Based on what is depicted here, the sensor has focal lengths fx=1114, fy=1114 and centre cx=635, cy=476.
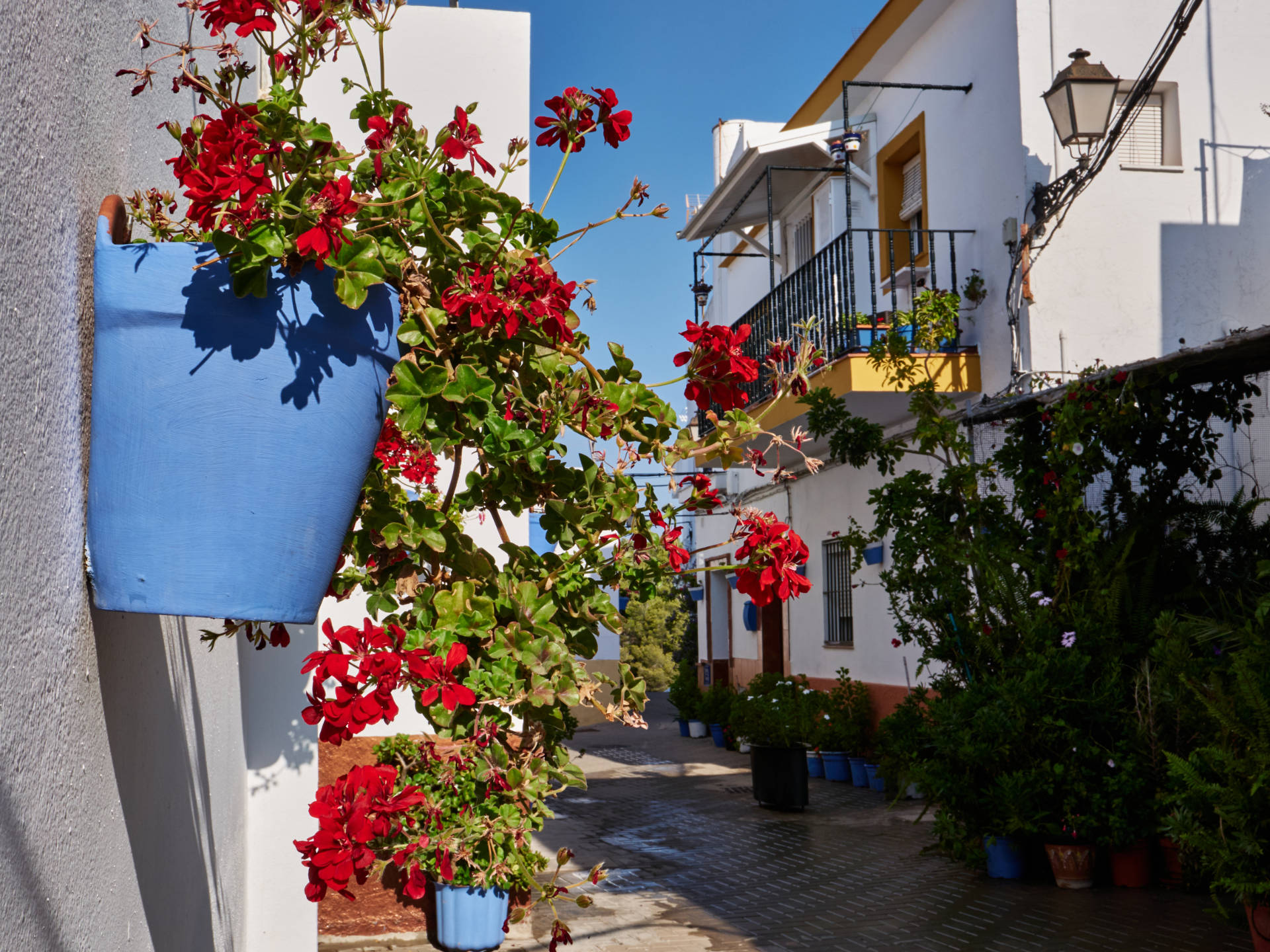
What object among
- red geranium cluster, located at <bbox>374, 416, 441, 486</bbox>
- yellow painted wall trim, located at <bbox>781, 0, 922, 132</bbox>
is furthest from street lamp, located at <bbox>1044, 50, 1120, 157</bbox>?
red geranium cluster, located at <bbox>374, 416, 441, 486</bbox>

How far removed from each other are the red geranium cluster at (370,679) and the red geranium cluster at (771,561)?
0.54 metres

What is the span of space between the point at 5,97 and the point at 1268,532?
7.89 metres

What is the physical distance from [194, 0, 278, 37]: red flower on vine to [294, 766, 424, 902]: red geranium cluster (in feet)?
3.08

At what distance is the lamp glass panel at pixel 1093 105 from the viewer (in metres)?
8.55

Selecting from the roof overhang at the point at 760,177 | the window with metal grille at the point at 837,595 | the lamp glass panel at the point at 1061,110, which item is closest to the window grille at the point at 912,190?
the roof overhang at the point at 760,177

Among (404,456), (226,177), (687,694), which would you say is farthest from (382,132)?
(687,694)

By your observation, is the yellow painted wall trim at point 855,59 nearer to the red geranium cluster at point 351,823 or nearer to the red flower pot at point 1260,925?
the red flower pot at point 1260,925

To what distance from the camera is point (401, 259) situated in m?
1.49

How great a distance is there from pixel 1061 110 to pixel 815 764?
7.54 meters

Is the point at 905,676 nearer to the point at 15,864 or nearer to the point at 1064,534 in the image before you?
the point at 1064,534

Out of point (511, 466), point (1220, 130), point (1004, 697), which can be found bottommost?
point (1004, 697)

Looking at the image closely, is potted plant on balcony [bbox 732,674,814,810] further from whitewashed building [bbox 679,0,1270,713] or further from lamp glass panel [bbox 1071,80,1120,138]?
lamp glass panel [bbox 1071,80,1120,138]

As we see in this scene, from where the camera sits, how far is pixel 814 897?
285 inches

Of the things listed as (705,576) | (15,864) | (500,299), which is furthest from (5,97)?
(705,576)
